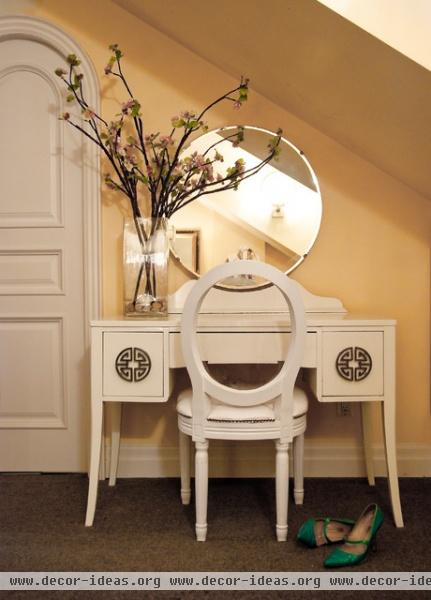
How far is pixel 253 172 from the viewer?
7.88 feet

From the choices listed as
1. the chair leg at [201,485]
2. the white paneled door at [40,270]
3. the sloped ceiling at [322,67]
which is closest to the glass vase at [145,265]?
the white paneled door at [40,270]

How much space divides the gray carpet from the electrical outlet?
0.92 feet

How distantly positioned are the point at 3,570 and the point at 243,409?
0.85 m

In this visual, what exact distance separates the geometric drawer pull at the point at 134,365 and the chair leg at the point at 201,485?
12.4 inches

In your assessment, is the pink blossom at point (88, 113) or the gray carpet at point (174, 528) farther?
the pink blossom at point (88, 113)

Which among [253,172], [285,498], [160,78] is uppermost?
[160,78]

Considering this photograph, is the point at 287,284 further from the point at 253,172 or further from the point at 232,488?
the point at 232,488

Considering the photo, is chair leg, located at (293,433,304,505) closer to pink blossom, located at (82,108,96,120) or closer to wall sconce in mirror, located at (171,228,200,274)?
wall sconce in mirror, located at (171,228,200,274)

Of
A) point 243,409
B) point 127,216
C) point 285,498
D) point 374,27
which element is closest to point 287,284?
point 243,409

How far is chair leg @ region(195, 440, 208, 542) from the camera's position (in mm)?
1772

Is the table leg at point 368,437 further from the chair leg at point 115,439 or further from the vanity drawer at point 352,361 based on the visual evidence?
the chair leg at point 115,439

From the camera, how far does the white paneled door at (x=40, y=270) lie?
2439 mm

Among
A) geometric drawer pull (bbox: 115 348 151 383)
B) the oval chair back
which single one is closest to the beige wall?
the oval chair back

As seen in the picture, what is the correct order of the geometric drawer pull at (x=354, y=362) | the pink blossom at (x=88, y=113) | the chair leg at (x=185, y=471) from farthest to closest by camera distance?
the pink blossom at (x=88, y=113) < the chair leg at (x=185, y=471) < the geometric drawer pull at (x=354, y=362)
